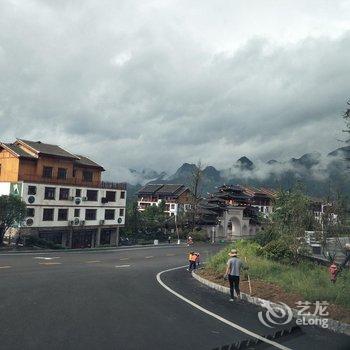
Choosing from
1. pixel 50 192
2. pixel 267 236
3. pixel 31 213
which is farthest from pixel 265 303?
pixel 50 192

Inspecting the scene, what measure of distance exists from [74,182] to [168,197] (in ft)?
120

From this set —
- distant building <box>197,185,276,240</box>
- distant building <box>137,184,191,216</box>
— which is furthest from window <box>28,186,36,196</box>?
distant building <box>137,184,191,216</box>

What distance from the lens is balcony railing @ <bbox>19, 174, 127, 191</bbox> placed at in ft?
156

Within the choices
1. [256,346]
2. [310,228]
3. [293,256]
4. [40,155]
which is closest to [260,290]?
[256,346]

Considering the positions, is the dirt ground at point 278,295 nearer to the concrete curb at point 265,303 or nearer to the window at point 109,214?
the concrete curb at point 265,303

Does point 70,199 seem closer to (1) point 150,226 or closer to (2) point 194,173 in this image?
(1) point 150,226

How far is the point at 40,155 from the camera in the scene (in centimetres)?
4900

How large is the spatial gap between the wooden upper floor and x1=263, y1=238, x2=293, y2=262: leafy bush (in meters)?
31.2

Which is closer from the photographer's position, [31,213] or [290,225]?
[290,225]

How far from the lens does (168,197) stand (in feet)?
287

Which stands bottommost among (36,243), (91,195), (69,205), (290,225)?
(36,243)

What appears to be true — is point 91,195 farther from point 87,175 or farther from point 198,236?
point 198,236

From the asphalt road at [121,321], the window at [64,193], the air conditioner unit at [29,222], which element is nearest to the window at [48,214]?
the air conditioner unit at [29,222]

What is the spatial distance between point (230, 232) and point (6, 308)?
255 ft
